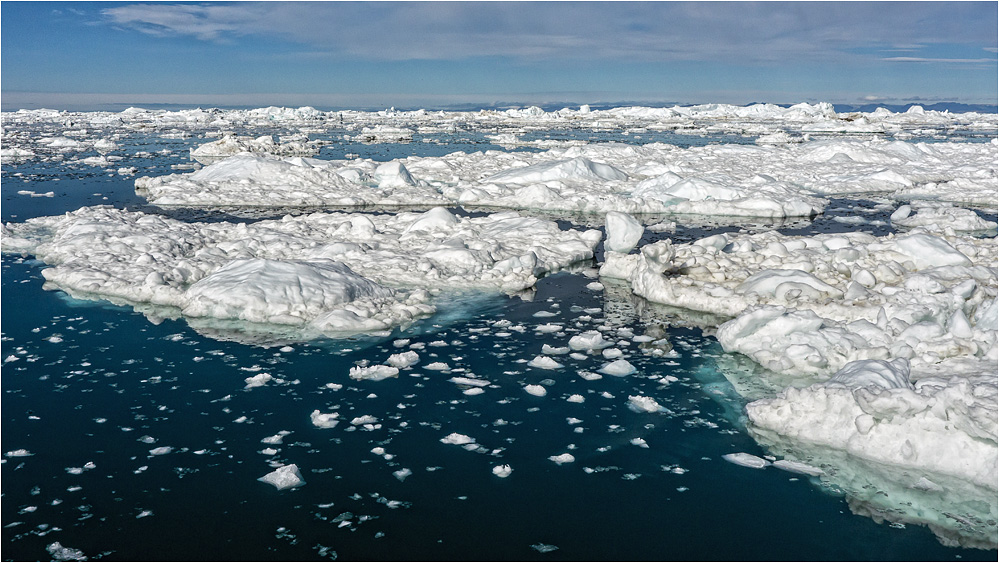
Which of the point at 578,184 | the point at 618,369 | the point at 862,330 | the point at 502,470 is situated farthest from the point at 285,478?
the point at 578,184

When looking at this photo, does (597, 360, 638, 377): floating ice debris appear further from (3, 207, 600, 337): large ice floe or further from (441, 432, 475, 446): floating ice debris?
(3, 207, 600, 337): large ice floe

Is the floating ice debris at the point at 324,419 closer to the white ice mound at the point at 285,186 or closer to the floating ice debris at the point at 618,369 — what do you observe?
the floating ice debris at the point at 618,369

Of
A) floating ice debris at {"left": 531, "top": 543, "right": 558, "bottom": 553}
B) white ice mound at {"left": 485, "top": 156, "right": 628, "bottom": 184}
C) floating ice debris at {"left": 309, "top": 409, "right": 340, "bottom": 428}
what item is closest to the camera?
floating ice debris at {"left": 531, "top": 543, "right": 558, "bottom": 553}

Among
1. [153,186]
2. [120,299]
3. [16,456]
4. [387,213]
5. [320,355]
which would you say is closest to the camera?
[16,456]

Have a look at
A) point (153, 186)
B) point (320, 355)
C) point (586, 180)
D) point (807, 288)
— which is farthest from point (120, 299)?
point (586, 180)

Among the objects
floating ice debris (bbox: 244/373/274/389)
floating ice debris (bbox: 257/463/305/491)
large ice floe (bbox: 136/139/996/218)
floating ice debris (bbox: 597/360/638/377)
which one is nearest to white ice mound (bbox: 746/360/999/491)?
floating ice debris (bbox: 597/360/638/377)

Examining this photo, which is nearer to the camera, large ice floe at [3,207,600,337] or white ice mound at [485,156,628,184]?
large ice floe at [3,207,600,337]

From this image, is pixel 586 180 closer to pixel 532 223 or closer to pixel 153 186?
pixel 532 223
